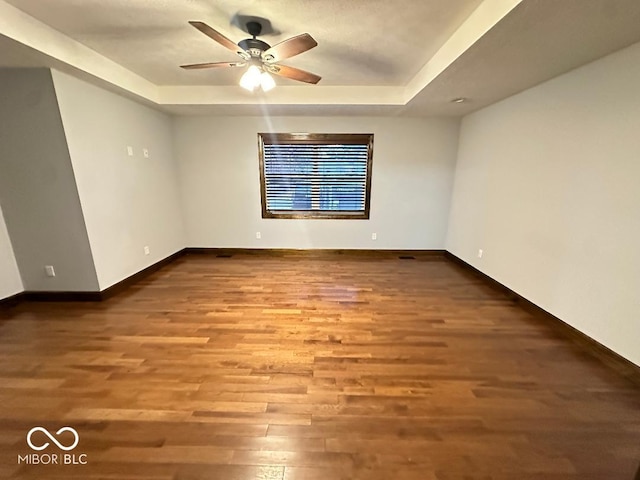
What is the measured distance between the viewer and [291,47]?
2016mm

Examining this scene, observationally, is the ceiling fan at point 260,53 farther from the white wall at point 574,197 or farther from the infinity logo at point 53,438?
the infinity logo at point 53,438

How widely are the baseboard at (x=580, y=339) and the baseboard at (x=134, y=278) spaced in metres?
4.68

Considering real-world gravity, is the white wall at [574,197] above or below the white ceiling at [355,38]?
below

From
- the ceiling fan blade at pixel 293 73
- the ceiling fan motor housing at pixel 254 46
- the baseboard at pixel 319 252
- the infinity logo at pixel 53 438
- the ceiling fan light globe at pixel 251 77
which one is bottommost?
the infinity logo at pixel 53 438

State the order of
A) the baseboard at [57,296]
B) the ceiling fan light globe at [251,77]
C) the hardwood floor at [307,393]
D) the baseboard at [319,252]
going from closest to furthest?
the hardwood floor at [307,393], the ceiling fan light globe at [251,77], the baseboard at [57,296], the baseboard at [319,252]

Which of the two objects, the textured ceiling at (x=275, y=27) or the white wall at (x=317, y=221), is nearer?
the textured ceiling at (x=275, y=27)

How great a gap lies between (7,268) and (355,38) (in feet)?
13.8

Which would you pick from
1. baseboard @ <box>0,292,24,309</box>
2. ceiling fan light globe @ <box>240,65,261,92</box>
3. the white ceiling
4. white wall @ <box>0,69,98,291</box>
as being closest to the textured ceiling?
the white ceiling

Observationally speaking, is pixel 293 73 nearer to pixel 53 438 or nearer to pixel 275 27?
pixel 275 27

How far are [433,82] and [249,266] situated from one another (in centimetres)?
341

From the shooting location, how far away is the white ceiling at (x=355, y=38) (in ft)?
5.77

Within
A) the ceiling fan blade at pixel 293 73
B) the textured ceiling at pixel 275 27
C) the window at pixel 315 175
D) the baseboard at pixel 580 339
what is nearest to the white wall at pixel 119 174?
the textured ceiling at pixel 275 27

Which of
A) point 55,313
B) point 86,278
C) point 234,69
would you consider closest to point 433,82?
point 234,69

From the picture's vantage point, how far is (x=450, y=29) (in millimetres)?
2162
